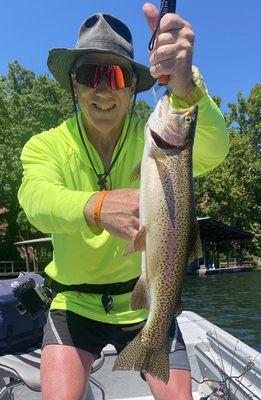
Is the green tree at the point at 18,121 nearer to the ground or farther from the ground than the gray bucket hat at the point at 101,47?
farther from the ground

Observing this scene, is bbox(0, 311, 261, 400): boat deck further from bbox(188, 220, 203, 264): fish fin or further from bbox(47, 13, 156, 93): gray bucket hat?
bbox(47, 13, 156, 93): gray bucket hat

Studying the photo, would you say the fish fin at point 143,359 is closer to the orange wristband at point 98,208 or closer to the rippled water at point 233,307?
the orange wristband at point 98,208

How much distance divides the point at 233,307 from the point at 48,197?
17.8 metres

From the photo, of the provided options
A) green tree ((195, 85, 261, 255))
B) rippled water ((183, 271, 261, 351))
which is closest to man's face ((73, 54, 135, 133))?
rippled water ((183, 271, 261, 351))

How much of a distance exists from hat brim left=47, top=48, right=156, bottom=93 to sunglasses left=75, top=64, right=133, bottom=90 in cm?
8

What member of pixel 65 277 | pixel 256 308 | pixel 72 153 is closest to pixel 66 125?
pixel 72 153

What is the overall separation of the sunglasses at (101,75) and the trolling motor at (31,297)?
84.7 inches

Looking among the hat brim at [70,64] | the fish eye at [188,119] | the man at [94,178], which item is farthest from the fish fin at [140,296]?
the hat brim at [70,64]

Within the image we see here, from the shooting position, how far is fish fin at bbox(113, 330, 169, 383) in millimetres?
2393

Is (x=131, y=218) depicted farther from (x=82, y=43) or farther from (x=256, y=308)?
(x=256, y=308)

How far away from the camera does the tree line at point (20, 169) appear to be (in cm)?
3784

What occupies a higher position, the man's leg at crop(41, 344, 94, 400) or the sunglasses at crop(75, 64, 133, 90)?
the sunglasses at crop(75, 64, 133, 90)

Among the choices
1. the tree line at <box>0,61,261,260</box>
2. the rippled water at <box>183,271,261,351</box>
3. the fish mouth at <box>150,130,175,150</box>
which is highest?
the tree line at <box>0,61,261,260</box>

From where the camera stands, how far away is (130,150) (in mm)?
3031
